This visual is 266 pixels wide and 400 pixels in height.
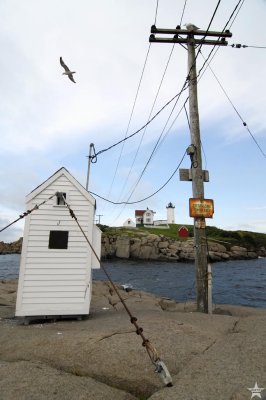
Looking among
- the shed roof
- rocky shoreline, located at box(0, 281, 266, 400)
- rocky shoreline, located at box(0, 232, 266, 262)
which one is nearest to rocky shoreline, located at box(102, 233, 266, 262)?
rocky shoreline, located at box(0, 232, 266, 262)

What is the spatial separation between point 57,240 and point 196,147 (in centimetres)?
614

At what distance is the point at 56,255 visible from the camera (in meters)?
10.4

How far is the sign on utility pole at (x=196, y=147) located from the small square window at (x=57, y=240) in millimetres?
4590

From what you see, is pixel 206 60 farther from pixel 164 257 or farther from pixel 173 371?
pixel 164 257

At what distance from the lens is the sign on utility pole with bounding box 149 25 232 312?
36.0 feet

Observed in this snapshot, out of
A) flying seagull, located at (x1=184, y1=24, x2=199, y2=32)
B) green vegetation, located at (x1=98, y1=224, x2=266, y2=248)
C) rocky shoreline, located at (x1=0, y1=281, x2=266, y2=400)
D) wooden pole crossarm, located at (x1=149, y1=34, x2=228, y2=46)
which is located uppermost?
flying seagull, located at (x1=184, y1=24, x2=199, y2=32)

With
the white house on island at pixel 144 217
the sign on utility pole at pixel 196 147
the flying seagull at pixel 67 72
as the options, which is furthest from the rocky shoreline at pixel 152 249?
the flying seagull at pixel 67 72

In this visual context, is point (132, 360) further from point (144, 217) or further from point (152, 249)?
point (144, 217)

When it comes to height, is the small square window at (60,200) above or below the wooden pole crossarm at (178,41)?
below

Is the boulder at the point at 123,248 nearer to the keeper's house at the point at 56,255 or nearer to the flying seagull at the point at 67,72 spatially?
the keeper's house at the point at 56,255

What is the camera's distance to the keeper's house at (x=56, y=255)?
10.0m

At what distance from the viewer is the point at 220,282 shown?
114 ft

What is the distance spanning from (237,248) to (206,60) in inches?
2859

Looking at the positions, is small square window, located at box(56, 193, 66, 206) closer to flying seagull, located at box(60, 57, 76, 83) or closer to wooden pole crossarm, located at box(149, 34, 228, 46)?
flying seagull, located at box(60, 57, 76, 83)
